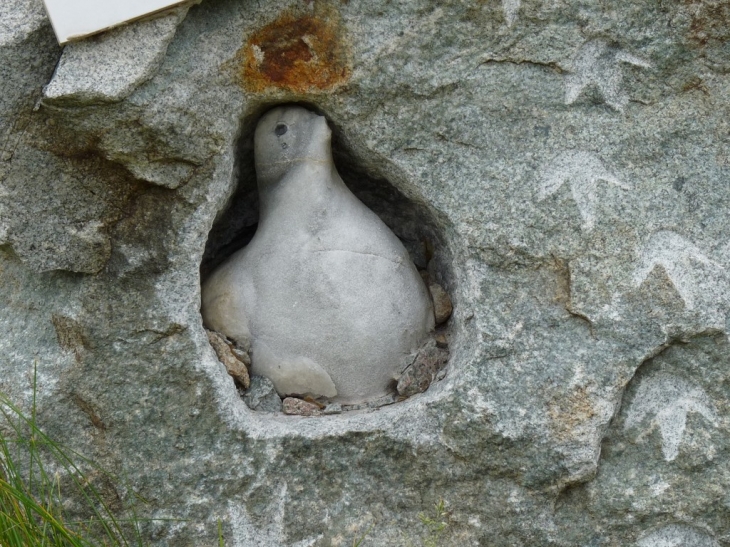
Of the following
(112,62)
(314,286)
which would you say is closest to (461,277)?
(314,286)

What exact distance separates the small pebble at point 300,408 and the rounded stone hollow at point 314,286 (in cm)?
2

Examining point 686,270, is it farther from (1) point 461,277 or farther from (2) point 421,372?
(2) point 421,372

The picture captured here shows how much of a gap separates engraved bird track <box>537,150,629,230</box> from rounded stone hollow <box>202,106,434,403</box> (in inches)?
11.6

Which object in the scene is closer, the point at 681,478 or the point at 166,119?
the point at 166,119

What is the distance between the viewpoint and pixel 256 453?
1649 millimetres

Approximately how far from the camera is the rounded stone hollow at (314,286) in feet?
5.54

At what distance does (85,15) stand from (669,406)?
3.64 ft

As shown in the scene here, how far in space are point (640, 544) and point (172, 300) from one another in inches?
34.6

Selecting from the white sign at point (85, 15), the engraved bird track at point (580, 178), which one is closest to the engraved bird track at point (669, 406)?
the engraved bird track at point (580, 178)

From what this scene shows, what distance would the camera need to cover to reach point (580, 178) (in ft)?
5.31

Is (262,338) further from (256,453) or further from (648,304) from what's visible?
(648,304)

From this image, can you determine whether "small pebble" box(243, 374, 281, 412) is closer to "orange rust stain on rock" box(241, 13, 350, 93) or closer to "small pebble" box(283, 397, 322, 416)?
"small pebble" box(283, 397, 322, 416)

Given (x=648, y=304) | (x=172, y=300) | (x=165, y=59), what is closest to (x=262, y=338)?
(x=172, y=300)

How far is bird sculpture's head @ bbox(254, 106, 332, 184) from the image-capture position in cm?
167
